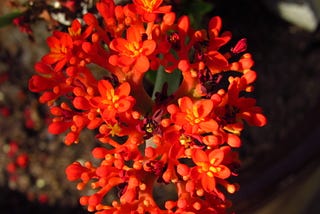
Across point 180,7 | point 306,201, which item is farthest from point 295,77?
point 180,7

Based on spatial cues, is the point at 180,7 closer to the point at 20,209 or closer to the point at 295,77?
the point at 295,77

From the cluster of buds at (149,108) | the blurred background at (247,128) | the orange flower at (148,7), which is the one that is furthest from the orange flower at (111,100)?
the blurred background at (247,128)

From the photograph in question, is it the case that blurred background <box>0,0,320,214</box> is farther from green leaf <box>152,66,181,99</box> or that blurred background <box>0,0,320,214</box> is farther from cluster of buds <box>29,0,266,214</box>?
cluster of buds <box>29,0,266,214</box>

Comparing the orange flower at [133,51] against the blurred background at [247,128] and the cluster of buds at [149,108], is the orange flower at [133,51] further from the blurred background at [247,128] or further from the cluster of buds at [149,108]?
the blurred background at [247,128]

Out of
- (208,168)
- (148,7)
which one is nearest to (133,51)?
(148,7)

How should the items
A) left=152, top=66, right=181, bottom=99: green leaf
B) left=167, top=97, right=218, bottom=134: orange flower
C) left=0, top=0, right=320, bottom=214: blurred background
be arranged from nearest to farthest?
left=167, top=97, right=218, bottom=134: orange flower
left=152, top=66, right=181, bottom=99: green leaf
left=0, top=0, right=320, bottom=214: blurred background

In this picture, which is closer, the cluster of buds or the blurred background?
the cluster of buds

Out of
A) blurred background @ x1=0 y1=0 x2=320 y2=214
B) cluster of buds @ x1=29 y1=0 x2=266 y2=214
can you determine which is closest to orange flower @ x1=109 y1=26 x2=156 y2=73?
cluster of buds @ x1=29 y1=0 x2=266 y2=214
